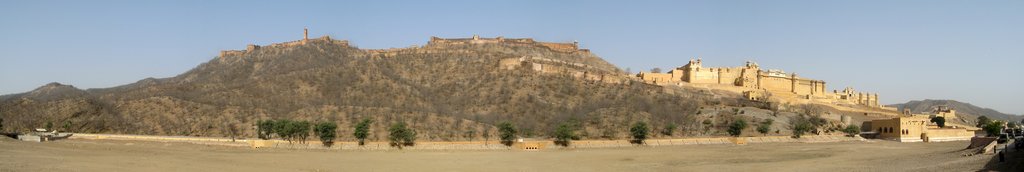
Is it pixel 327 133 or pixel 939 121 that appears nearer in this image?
pixel 327 133

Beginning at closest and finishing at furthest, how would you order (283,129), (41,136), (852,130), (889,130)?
(41,136)
(283,129)
(889,130)
(852,130)

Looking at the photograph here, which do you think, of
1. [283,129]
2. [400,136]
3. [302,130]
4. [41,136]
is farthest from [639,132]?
[41,136]

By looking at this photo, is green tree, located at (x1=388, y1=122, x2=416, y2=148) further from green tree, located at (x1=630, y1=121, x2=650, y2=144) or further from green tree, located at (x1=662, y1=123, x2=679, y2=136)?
green tree, located at (x1=662, y1=123, x2=679, y2=136)

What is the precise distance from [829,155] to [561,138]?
2132 centimetres

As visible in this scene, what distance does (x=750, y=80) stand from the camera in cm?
10019

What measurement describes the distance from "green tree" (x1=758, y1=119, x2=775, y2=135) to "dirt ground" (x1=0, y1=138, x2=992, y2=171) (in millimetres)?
11576

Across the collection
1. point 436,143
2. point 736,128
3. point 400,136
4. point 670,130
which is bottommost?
point 436,143

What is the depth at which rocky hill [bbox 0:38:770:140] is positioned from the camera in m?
73.9

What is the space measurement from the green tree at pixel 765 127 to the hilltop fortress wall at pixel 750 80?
828 inches

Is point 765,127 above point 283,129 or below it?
above

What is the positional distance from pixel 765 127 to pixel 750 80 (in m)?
25.8

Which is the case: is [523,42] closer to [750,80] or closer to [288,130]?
[750,80]

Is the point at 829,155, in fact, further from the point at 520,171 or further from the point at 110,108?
the point at 110,108

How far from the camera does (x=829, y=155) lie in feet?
177
